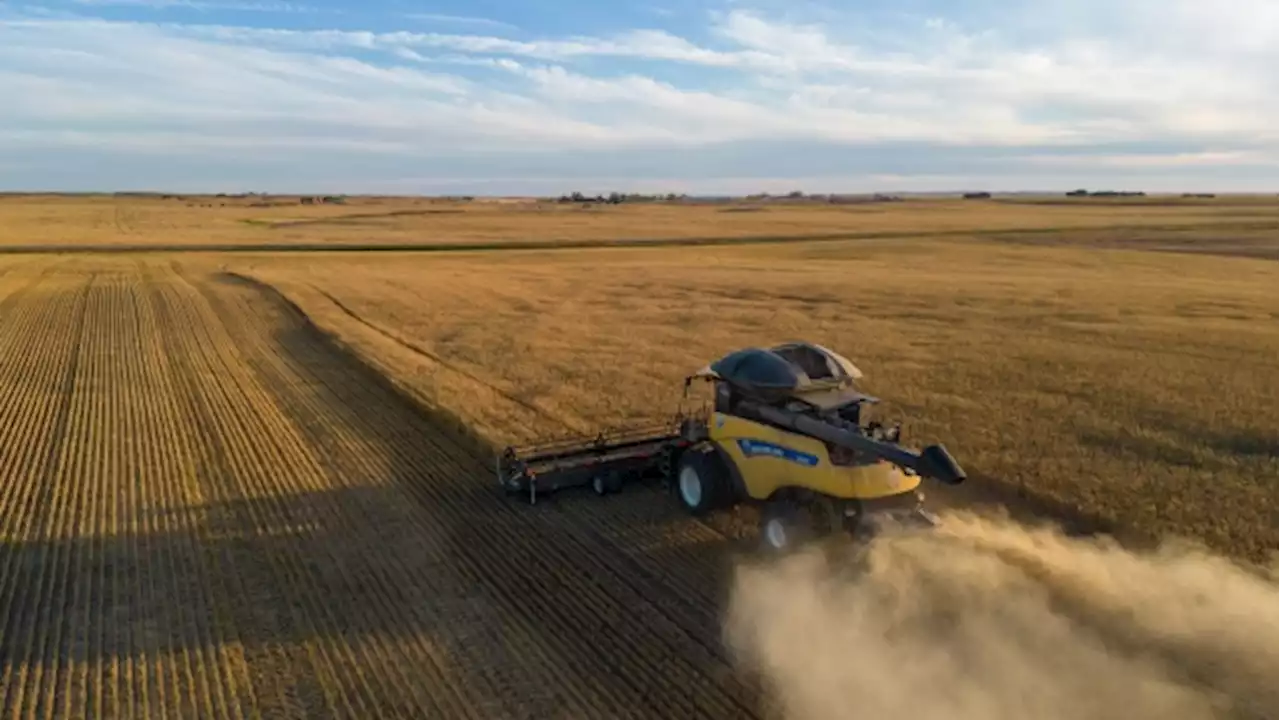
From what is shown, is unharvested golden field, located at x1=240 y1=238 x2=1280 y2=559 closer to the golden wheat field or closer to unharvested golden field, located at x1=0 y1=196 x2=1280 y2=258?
the golden wheat field

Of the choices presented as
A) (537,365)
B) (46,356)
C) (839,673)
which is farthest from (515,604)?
(46,356)

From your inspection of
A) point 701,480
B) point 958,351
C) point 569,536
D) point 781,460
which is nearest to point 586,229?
point 958,351

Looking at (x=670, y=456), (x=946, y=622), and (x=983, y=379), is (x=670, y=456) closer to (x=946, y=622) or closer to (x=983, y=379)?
(x=946, y=622)

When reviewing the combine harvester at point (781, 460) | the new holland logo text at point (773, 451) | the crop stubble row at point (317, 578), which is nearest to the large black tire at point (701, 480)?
the combine harvester at point (781, 460)

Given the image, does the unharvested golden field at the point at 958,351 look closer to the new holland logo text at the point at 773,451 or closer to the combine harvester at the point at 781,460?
the combine harvester at the point at 781,460

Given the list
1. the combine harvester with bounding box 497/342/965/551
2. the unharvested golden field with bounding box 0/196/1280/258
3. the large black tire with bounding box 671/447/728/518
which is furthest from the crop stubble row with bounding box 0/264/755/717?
the unharvested golden field with bounding box 0/196/1280/258

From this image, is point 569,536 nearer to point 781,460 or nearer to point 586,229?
point 781,460
